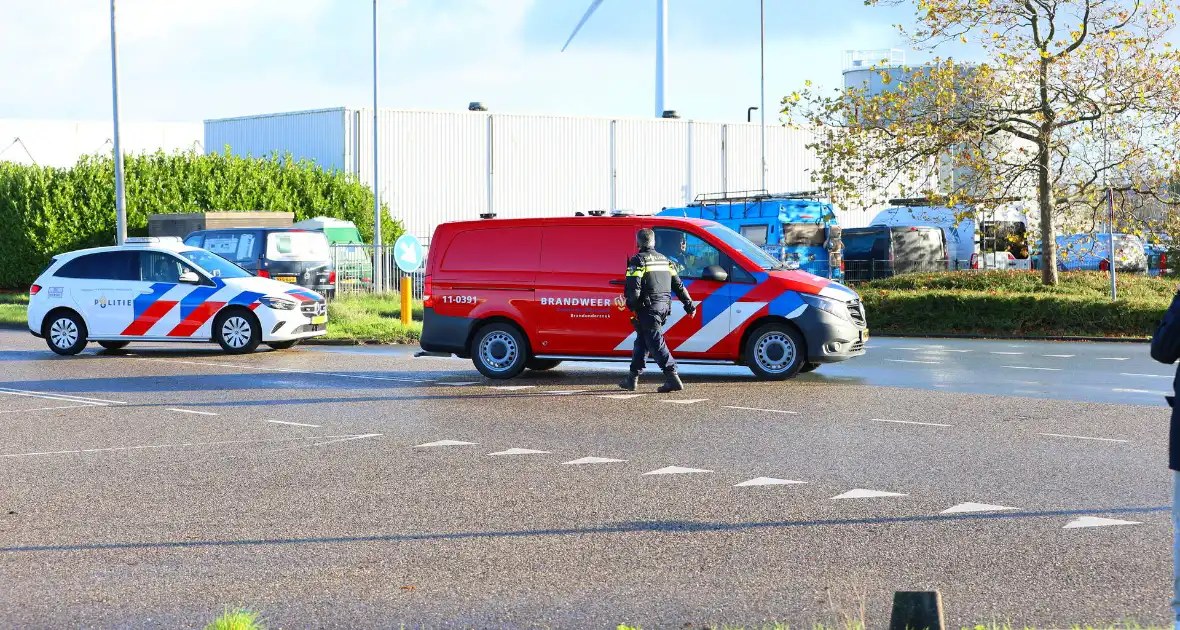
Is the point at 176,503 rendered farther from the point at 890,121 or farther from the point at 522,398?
the point at 890,121

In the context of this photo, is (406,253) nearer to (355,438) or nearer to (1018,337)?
(1018,337)

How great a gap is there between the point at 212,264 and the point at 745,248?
26.9 ft

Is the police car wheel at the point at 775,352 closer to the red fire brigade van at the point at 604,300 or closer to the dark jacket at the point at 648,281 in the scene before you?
the red fire brigade van at the point at 604,300

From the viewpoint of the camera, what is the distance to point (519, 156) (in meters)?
52.8

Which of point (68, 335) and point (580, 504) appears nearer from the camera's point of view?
point (580, 504)

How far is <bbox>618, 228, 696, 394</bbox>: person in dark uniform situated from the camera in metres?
13.9

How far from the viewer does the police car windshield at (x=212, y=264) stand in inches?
770

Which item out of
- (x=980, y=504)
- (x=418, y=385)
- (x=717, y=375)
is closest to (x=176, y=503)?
(x=980, y=504)

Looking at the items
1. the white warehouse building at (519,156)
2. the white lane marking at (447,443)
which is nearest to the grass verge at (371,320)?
the white lane marking at (447,443)

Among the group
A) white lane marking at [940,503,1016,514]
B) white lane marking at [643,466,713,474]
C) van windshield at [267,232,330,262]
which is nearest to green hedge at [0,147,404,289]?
van windshield at [267,232,330,262]

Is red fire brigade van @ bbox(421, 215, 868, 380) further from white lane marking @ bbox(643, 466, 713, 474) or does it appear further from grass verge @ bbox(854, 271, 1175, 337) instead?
grass verge @ bbox(854, 271, 1175, 337)

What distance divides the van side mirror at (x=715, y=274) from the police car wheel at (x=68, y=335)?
9188 mm

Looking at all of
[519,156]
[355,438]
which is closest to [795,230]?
[355,438]

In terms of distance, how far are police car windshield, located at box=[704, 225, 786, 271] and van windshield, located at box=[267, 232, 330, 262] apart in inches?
598
